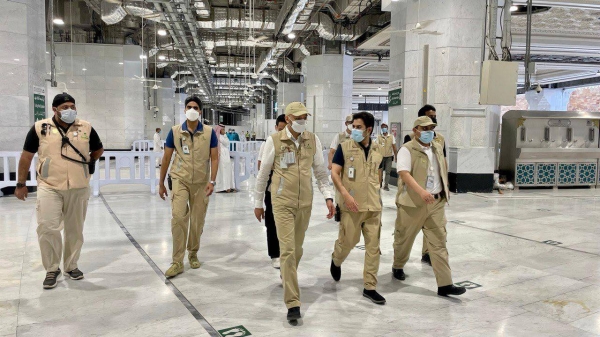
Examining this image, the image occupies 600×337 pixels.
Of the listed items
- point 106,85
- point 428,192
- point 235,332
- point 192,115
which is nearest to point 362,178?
point 428,192

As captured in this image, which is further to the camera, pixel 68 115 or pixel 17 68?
pixel 17 68

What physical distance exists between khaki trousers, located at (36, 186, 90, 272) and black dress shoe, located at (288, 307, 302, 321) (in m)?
2.34

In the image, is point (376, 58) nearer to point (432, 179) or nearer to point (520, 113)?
point (520, 113)

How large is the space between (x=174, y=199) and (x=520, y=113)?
10115 mm

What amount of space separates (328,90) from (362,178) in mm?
16384

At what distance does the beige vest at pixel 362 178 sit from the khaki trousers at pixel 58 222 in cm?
252

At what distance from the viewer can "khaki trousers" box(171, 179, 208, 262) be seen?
4504 millimetres

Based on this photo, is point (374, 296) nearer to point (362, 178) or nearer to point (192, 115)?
point (362, 178)

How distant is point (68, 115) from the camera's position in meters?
4.18

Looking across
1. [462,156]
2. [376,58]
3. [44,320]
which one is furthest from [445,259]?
[376,58]

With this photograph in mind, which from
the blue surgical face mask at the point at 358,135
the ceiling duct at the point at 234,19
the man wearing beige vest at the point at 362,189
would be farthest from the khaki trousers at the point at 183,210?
the ceiling duct at the point at 234,19

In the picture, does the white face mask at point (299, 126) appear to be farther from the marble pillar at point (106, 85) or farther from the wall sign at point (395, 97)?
the marble pillar at point (106, 85)

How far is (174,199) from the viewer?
14.9ft

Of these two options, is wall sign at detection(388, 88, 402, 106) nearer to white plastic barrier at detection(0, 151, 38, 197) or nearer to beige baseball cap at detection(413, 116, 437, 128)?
beige baseball cap at detection(413, 116, 437, 128)
